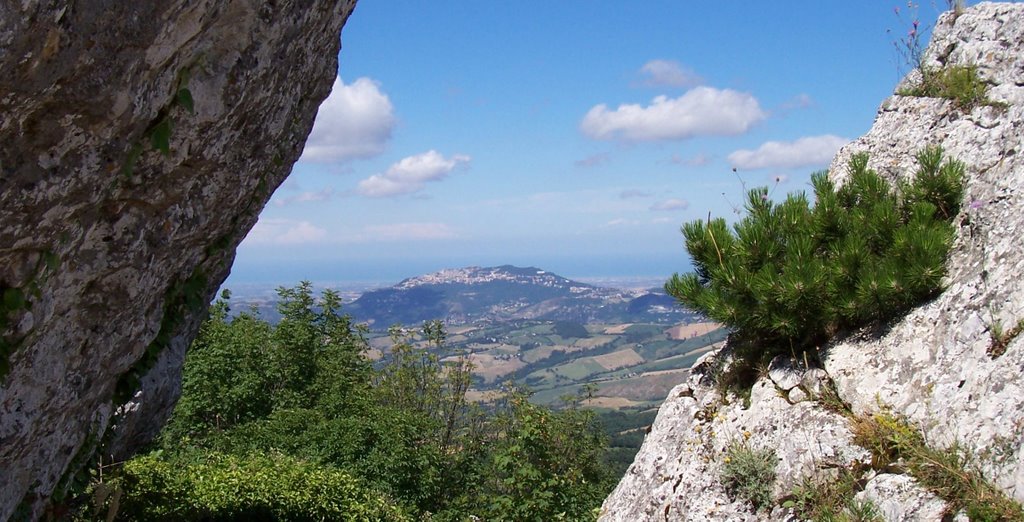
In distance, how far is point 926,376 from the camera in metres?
5.91

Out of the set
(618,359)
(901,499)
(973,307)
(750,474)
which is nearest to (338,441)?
(750,474)

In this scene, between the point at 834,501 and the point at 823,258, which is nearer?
the point at 834,501

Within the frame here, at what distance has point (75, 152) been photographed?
415 cm

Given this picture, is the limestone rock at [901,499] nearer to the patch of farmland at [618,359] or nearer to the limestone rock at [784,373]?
the limestone rock at [784,373]

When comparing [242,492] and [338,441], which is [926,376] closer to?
[242,492]

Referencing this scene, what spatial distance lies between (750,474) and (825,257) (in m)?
2.43

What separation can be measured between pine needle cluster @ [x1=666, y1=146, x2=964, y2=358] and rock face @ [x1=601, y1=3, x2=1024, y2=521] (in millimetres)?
221

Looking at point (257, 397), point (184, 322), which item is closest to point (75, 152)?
point (184, 322)

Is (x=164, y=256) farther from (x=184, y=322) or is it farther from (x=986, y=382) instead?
(x=986, y=382)

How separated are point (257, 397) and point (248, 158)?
12.0 m

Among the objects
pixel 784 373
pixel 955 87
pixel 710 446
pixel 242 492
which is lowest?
pixel 242 492

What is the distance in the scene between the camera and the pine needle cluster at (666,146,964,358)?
6.44 meters

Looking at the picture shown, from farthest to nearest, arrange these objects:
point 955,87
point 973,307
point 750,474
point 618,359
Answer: point 618,359, point 955,87, point 750,474, point 973,307

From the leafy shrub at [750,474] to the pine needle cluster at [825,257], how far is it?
4.14 feet
